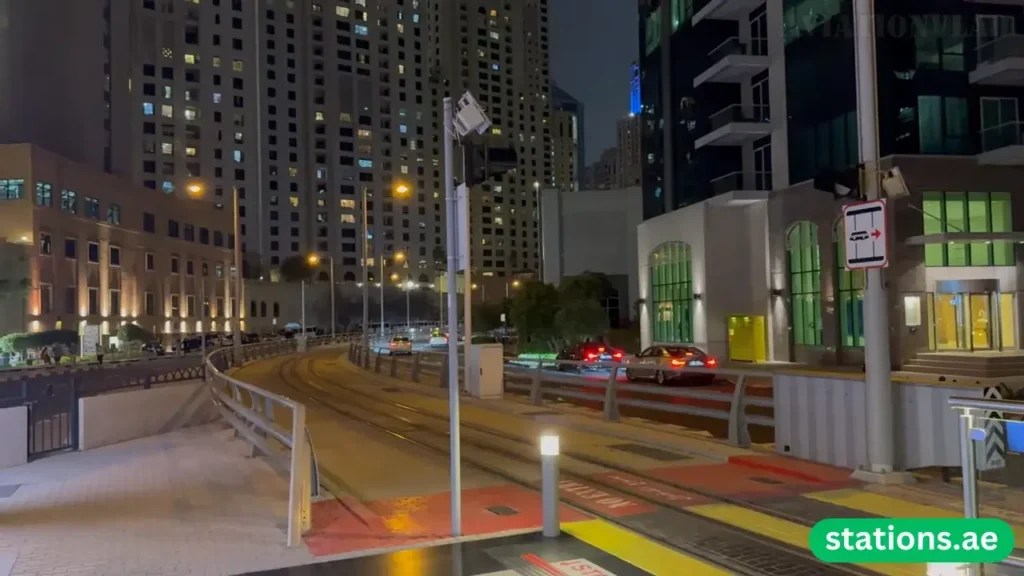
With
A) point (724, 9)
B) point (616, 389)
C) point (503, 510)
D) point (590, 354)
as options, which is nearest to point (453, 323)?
point (503, 510)

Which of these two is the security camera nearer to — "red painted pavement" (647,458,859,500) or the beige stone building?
"red painted pavement" (647,458,859,500)

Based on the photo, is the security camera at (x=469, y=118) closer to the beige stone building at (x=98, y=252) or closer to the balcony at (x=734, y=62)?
the balcony at (x=734, y=62)

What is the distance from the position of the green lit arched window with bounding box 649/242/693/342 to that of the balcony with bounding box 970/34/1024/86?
16.5 m

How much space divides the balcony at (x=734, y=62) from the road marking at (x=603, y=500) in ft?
118

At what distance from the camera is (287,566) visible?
727 centimetres

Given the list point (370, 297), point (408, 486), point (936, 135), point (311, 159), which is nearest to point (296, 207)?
point (311, 159)

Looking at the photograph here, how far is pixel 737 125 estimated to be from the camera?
42.6 meters

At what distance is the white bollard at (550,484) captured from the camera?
7.95 metres

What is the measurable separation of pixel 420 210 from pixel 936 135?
135m

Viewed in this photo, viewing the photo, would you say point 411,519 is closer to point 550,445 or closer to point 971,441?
point 550,445

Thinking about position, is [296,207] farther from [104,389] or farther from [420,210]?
[104,389]

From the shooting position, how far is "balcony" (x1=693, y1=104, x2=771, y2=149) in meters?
42.7

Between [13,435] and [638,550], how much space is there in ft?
34.7

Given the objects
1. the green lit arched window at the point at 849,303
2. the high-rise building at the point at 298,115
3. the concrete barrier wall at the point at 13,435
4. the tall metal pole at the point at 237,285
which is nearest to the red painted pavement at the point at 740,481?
the concrete barrier wall at the point at 13,435
